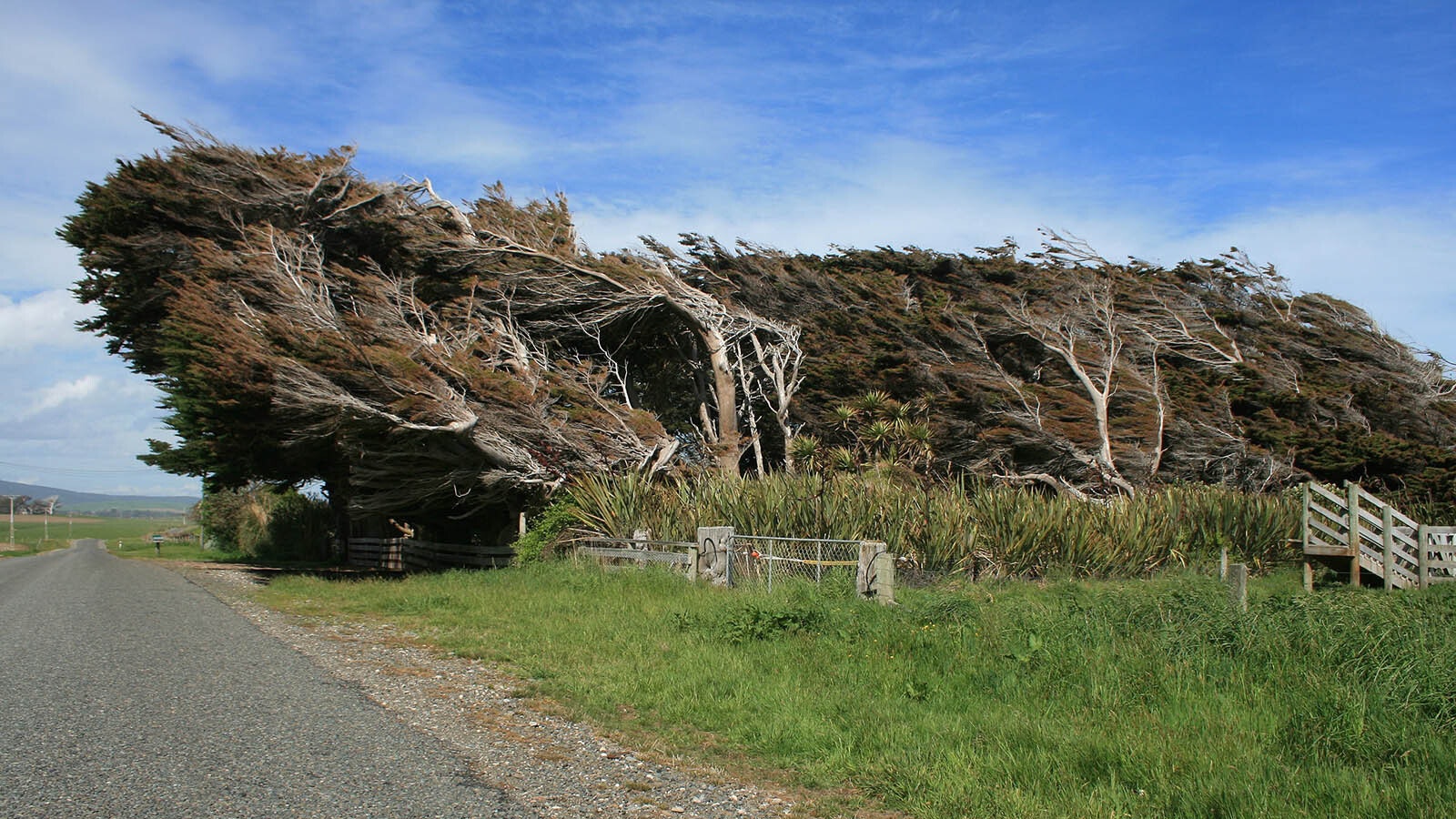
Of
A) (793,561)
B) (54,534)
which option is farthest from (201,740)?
(54,534)

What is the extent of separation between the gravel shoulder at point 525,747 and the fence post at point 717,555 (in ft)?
15.1

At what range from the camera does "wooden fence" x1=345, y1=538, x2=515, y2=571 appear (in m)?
23.0

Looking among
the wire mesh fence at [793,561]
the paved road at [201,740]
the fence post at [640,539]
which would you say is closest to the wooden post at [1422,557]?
the wire mesh fence at [793,561]

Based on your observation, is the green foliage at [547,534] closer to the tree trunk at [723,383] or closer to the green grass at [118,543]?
the tree trunk at [723,383]

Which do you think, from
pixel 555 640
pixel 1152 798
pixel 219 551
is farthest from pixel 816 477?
pixel 219 551

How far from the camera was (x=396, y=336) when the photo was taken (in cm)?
2283

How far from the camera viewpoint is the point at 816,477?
1827cm

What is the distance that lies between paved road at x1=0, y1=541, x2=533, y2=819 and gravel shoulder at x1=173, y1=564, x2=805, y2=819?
23 centimetres

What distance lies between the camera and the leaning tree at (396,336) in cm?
2128

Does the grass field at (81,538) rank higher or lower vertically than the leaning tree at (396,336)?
lower

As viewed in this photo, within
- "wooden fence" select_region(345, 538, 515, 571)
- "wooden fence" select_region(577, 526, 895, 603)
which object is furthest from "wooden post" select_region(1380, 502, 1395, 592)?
"wooden fence" select_region(345, 538, 515, 571)

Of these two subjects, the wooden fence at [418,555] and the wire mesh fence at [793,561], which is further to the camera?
the wooden fence at [418,555]

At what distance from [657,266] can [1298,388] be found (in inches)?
718

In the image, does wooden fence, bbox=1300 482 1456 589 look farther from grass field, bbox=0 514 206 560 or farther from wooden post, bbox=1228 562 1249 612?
grass field, bbox=0 514 206 560
